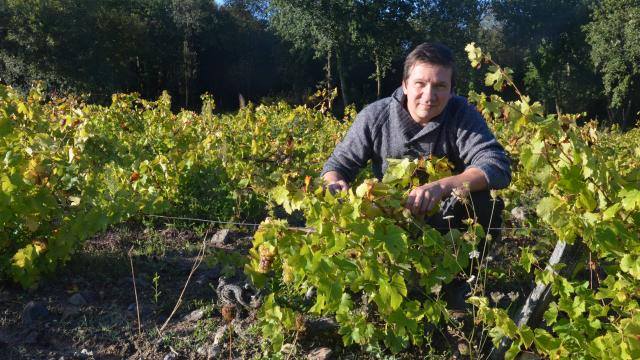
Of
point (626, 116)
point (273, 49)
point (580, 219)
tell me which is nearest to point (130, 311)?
point (580, 219)

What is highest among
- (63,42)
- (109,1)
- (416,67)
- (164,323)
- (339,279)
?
(109,1)

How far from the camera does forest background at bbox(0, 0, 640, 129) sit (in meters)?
24.1

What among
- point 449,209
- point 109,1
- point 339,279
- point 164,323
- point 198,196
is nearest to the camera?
point 339,279

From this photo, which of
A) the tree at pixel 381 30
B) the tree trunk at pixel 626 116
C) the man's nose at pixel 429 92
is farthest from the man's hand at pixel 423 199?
the tree trunk at pixel 626 116

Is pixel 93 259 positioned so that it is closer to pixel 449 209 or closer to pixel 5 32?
pixel 449 209

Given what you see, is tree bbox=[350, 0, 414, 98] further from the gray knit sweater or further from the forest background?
the gray knit sweater

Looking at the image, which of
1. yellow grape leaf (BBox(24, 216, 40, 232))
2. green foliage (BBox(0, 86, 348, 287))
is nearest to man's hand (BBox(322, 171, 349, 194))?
green foliage (BBox(0, 86, 348, 287))

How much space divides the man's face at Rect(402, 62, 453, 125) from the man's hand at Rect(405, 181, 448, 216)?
1.69 ft

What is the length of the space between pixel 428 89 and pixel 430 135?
21 centimetres

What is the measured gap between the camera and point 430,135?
2.44 m

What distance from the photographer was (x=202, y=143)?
4.49m

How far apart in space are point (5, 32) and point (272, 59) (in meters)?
11.9

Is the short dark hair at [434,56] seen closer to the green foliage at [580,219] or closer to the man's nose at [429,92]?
the man's nose at [429,92]

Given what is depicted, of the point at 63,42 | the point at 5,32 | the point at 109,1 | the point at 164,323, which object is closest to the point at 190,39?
the point at 109,1
